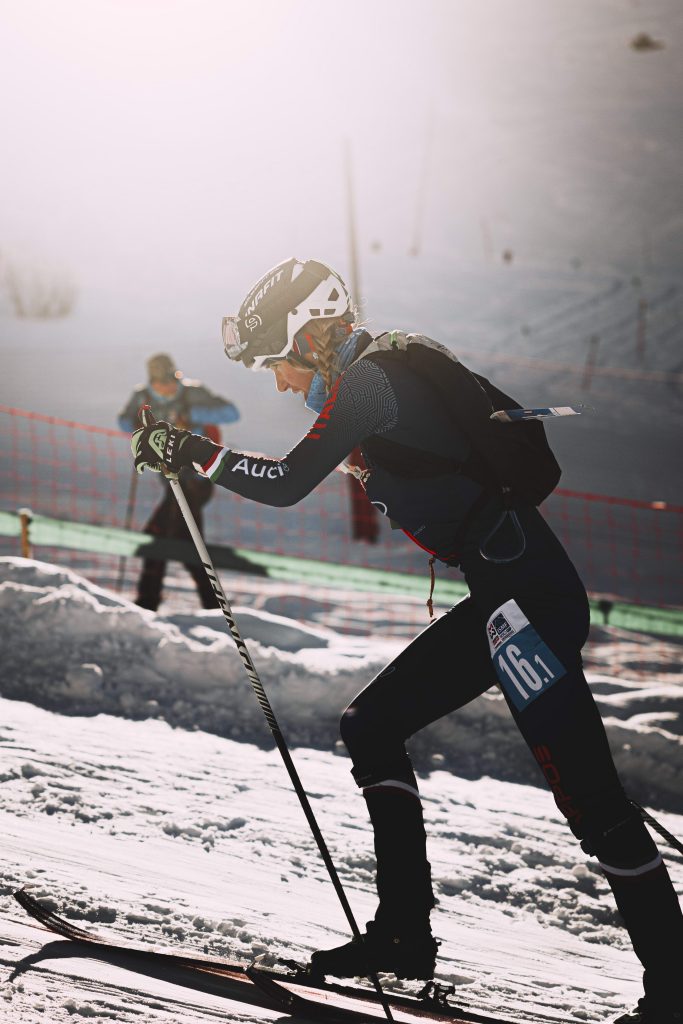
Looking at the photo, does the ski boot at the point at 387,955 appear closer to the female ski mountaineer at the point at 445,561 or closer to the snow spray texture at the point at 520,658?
the female ski mountaineer at the point at 445,561

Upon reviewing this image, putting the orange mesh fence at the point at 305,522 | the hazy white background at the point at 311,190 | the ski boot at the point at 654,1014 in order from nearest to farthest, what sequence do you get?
1. the ski boot at the point at 654,1014
2. the orange mesh fence at the point at 305,522
3. the hazy white background at the point at 311,190

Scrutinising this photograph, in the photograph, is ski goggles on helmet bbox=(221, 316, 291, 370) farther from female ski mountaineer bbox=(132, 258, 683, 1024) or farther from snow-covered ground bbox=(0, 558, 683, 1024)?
snow-covered ground bbox=(0, 558, 683, 1024)

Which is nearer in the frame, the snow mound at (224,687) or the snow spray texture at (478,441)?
the snow spray texture at (478,441)

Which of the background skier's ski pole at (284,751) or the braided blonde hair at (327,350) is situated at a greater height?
the braided blonde hair at (327,350)

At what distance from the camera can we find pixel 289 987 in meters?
2.52

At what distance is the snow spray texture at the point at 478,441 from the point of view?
2.37m

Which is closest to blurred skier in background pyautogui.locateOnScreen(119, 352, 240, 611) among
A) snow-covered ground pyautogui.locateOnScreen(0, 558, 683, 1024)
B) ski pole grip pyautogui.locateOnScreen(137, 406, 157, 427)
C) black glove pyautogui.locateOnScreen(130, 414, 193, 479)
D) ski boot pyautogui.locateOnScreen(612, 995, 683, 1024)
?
snow-covered ground pyautogui.locateOnScreen(0, 558, 683, 1024)

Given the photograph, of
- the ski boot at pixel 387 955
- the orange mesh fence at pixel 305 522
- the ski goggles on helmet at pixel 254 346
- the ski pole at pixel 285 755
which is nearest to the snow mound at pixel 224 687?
the ski pole at pixel 285 755

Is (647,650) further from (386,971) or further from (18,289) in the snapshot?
(18,289)

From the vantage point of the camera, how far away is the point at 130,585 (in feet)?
39.1

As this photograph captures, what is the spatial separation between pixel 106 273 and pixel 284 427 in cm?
1325

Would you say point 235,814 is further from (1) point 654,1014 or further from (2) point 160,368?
(2) point 160,368

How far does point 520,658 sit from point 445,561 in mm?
312

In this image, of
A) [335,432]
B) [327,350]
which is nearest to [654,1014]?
[335,432]
